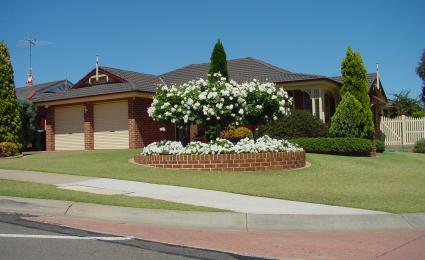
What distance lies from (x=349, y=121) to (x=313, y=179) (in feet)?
28.9

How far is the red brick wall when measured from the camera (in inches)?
974

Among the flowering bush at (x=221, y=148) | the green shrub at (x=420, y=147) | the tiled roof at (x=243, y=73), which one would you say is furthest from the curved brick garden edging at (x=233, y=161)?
the green shrub at (x=420, y=147)

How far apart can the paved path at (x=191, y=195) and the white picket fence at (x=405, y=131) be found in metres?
22.5

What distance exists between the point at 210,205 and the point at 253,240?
2.21 metres

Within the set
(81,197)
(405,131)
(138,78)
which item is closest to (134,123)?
(138,78)

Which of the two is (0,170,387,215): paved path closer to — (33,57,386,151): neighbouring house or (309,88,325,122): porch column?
(33,57,386,151): neighbouring house

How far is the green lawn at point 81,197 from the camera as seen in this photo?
903 centimetres

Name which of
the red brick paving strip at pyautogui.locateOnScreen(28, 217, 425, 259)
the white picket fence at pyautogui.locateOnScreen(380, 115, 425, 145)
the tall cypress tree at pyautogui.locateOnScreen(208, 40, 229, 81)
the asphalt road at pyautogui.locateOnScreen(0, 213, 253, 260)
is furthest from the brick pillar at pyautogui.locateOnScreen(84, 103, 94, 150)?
the asphalt road at pyautogui.locateOnScreen(0, 213, 253, 260)

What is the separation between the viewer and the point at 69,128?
2733 centimetres

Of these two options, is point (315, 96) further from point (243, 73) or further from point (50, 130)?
point (50, 130)

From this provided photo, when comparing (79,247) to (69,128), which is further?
(69,128)

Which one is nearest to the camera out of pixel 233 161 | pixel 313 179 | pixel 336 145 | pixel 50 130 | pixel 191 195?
pixel 191 195

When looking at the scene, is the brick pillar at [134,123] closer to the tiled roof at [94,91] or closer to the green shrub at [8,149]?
the tiled roof at [94,91]

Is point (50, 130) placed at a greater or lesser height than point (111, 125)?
lesser
